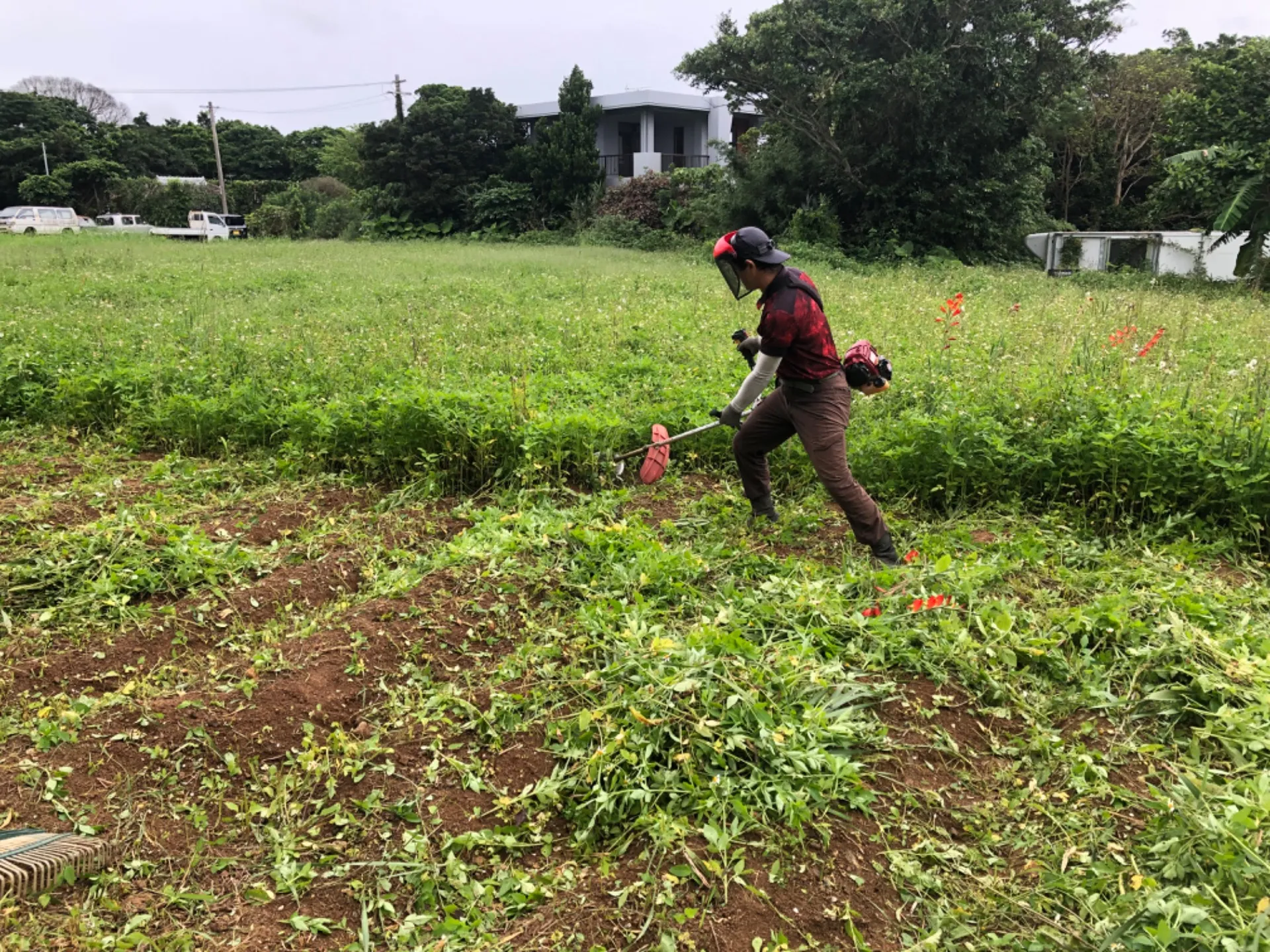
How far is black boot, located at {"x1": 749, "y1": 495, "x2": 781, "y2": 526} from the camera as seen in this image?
4.80 meters

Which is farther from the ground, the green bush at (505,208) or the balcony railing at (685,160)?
the balcony railing at (685,160)

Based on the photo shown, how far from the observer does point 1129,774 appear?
278 centimetres

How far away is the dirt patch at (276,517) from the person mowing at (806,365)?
105 inches

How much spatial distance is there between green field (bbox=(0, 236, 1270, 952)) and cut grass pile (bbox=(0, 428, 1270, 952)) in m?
0.01

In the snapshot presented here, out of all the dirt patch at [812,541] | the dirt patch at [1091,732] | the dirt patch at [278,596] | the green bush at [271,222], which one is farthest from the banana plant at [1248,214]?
the green bush at [271,222]

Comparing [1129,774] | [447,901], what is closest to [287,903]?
[447,901]

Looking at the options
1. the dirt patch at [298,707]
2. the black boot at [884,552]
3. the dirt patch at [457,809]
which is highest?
the black boot at [884,552]

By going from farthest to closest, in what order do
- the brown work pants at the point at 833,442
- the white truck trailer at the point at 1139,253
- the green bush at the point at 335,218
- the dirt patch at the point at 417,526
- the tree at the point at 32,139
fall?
the tree at the point at 32,139, the green bush at the point at 335,218, the white truck trailer at the point at 1139,253, the dirt patch at the point at 417,526, the brown work pants at the point at 833,442

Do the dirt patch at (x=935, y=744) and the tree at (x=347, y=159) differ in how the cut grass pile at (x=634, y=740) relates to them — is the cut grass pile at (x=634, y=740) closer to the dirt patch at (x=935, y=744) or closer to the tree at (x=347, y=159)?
the dirt patch at (x=935, y=744)

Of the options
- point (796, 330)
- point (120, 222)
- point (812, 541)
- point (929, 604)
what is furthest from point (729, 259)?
point (120, 222)

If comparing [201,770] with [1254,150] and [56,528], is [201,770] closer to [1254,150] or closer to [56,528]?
[56,528]

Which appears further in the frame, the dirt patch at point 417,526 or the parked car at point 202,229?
the parked car at point 202,229

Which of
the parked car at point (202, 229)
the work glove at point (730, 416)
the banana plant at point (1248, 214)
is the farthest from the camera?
the parked car at point (202, 229)

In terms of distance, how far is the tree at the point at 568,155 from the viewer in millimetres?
28547
